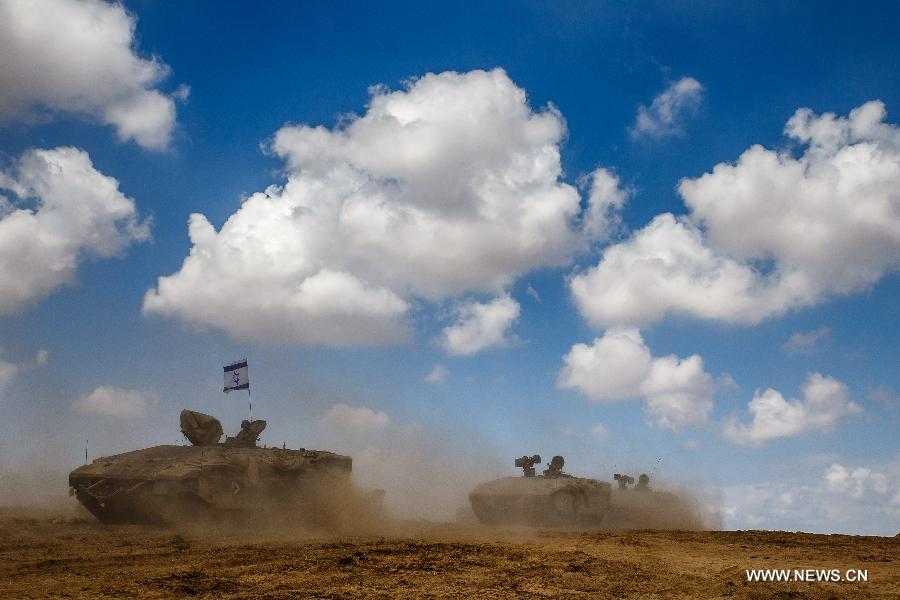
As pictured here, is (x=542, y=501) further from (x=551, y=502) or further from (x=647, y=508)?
(x=647, y=508)

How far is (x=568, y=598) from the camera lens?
9617 millimetres

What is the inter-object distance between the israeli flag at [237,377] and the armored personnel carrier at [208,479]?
6.15ft

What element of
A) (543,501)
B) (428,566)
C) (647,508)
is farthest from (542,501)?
(428,566)

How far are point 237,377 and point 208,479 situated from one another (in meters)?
5.67

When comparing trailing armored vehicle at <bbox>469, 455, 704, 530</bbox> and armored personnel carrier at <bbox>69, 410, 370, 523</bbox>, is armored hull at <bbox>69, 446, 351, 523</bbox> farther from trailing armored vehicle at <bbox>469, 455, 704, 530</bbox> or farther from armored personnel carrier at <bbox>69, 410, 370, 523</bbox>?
trailing armored vehicle at <bbox>469, 455, 704, 530</bbox>

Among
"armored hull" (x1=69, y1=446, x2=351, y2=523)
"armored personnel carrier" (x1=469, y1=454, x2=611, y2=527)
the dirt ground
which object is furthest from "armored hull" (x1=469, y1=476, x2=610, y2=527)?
the dirt ground

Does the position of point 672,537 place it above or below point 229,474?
below

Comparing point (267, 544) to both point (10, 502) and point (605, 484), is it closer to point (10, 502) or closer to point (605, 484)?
point (605, 484)

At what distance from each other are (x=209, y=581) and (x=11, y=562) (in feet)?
13.6

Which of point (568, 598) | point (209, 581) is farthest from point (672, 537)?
point (209, 581)

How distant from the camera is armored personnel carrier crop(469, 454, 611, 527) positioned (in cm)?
2627

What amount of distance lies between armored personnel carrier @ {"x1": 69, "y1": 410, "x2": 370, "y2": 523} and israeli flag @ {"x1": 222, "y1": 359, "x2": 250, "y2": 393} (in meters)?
1.87

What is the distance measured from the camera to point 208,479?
19828mm

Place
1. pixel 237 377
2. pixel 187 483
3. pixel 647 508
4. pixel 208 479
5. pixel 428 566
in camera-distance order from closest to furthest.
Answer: pixel 428 566
pixel 187 483
pixel 208 479
pixel 237 377
pixel 647 508
